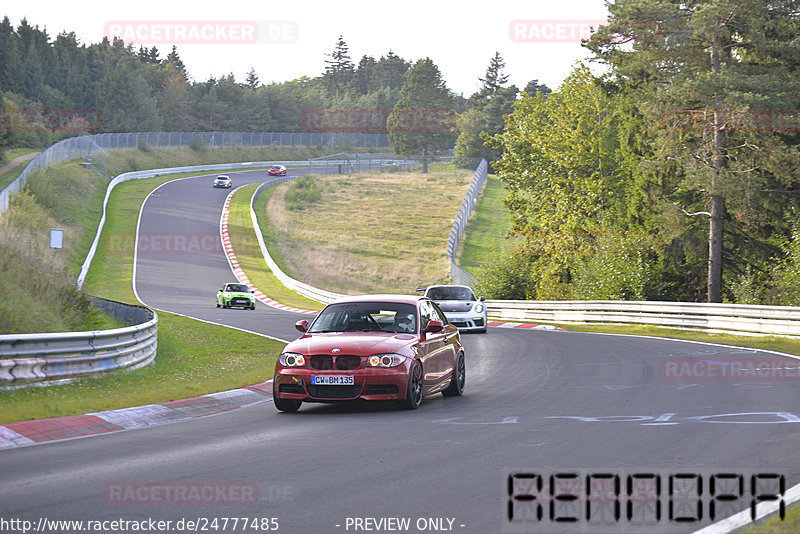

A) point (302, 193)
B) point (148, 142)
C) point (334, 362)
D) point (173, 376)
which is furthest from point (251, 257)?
point (334, 362)

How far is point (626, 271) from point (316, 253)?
1218 inches

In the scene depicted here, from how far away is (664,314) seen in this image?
101ft

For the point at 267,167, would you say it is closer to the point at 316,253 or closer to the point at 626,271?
the point at 316,253

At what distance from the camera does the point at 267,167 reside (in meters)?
117

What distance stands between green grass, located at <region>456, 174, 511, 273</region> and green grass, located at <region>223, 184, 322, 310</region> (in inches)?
476

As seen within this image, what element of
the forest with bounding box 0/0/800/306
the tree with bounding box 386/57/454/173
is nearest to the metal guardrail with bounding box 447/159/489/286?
the forest with bounding box 0/0/800/306

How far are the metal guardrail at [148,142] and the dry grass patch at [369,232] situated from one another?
16644 mm

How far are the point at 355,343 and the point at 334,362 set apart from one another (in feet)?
1.40

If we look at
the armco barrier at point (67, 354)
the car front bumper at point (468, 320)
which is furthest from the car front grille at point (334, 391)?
the car front bumper at point (468, 320)

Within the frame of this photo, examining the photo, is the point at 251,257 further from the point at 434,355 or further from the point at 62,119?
the point at 62,119

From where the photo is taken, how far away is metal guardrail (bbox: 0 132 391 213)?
62.2 meters

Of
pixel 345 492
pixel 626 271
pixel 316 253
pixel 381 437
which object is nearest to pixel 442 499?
pixel 345 492

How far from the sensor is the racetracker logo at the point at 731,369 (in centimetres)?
1580

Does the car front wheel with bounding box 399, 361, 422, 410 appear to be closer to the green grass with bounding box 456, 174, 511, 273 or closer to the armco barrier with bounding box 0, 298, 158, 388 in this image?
the armco barrier with bounding box 0, 298, 158, 388
